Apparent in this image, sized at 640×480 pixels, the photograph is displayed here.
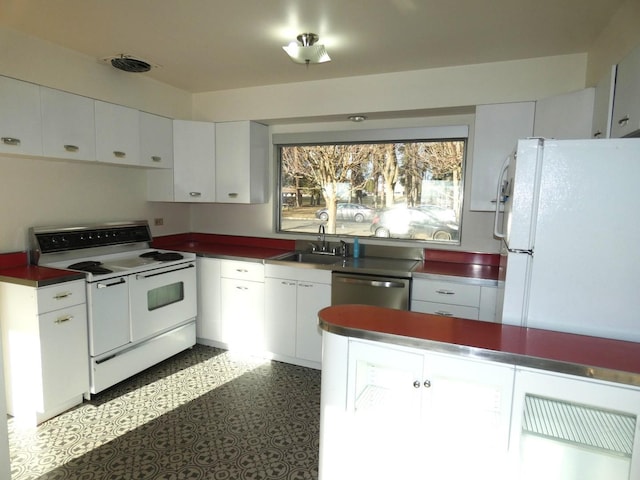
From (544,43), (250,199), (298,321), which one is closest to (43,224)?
(250,199)

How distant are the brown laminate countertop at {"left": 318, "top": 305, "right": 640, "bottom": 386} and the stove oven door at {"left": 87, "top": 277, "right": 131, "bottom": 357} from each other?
180cm

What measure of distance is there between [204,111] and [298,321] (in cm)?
240

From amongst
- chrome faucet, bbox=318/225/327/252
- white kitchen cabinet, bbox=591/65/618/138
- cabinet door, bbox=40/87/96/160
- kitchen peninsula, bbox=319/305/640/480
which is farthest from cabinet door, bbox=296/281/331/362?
white kitchen cabinet, bbox=591/65/618/138

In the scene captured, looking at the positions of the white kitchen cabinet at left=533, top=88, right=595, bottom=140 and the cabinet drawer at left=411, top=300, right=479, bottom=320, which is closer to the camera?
the white kitchen cabinet at left=533, top=88, right=595, bottom=140

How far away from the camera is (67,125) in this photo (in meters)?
2.78

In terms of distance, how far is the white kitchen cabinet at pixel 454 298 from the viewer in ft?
9.19

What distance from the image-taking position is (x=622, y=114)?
181 centimetres

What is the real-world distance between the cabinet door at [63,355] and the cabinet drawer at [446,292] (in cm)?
240

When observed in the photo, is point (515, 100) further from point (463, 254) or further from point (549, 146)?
point (549, 146)

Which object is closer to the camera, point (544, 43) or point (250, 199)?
point (544, 43)

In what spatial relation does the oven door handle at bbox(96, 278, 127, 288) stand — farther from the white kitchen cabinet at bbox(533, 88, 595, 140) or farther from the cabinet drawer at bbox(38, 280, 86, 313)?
the white kitchen cabinet at bbox(533, 88, 595, 140)

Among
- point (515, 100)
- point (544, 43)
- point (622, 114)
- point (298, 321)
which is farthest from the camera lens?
point (298, 321)

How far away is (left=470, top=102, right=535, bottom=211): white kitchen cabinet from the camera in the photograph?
9.21 ft

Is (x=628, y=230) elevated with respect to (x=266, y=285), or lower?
elevated
